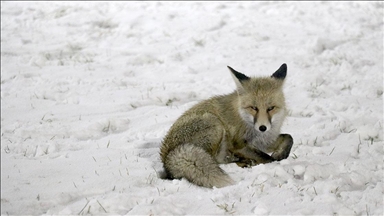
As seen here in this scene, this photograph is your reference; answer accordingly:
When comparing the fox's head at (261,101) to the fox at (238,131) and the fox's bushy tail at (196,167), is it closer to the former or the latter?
the fox at (238,131)

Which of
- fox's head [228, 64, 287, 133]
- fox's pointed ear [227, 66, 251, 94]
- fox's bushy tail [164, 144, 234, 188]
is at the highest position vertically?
fox's pointed ear [227, 66, 251, 94]

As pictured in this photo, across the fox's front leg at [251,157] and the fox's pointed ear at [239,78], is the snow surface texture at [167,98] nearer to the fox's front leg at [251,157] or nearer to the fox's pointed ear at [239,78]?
the fox's front leg at [251,157]

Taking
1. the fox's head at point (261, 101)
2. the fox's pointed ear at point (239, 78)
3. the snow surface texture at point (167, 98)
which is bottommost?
the snow surface texture at point (167, 98)

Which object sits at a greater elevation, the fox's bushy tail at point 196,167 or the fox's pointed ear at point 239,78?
the fox's pointed ear at point 239,78

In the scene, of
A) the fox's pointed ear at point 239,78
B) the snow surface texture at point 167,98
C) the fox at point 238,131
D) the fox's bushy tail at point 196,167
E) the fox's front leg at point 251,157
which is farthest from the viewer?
the fox's pointed ear at point 239,78

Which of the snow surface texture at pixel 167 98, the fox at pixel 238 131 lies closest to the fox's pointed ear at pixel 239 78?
the fox at pixel 238 131

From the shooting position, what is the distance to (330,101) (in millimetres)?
7227

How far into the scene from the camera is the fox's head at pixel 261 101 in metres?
5.05

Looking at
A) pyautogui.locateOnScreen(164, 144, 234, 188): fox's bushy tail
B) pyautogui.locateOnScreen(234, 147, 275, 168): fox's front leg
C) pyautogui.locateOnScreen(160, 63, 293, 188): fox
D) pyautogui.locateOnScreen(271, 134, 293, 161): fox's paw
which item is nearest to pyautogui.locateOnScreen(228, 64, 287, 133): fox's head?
pyautogui.locateOnScreen(160, 63, 293, 188): fox

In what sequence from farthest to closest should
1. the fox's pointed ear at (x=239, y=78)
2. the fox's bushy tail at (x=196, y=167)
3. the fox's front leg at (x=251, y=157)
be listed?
the fox's pointed ear at (x=239, y=78)
the fox's front leg at (x=251, y=157)
the fox's bushy tail at (x=196, y=167)

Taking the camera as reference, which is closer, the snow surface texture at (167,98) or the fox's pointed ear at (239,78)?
the snow surface texture at (167,98)

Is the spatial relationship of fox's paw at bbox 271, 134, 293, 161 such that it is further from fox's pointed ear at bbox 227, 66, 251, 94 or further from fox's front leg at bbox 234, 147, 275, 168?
fox's pointed ear at bbox 227, 66, 251, 94

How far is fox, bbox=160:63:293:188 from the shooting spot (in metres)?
4.96

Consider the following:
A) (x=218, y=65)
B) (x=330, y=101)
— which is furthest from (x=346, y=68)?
(x=218, y=65)
